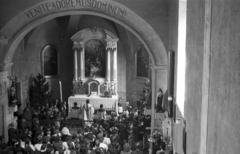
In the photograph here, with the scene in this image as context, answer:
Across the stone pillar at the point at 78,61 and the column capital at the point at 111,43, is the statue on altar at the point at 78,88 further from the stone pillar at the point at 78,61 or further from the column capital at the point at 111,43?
the column capital at the point at 111,43

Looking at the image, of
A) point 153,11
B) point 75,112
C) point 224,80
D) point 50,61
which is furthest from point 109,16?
point 224,80

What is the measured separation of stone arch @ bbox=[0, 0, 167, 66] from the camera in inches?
500

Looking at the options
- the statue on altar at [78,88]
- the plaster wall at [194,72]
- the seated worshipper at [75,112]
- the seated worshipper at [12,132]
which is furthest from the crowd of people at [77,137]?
the plaster wall at [194,72]

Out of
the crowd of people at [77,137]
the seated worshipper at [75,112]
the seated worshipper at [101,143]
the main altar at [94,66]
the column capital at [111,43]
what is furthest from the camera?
the column capital at [111,43]

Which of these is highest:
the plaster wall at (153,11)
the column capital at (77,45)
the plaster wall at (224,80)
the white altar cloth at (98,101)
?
the plaster wall at (153,11)

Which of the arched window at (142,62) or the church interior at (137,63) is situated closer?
the church interior at (137,63)

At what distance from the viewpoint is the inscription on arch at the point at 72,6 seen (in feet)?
42.2

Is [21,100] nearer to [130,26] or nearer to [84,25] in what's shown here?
[84,25]

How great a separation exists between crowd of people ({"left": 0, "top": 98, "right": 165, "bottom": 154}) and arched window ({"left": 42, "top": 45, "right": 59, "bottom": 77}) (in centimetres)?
449

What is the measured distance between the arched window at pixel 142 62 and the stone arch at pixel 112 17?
649cm

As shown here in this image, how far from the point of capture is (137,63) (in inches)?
789

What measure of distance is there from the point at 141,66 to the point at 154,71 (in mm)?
7051

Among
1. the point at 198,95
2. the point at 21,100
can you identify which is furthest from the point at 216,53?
the point at 21,100

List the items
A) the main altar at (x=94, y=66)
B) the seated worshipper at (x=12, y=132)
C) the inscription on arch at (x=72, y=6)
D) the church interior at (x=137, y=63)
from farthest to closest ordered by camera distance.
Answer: the main altar at (x=94, y=66)
the inscription on arch at (x=72, y=6)
the seated worshipper at (x=12, y=132)
the church interior at (x=137, y=63)
